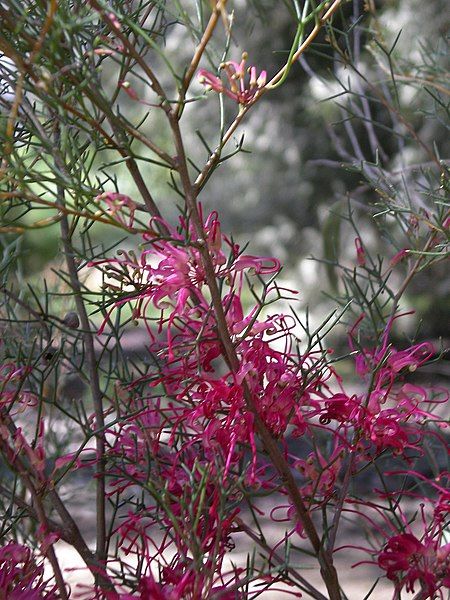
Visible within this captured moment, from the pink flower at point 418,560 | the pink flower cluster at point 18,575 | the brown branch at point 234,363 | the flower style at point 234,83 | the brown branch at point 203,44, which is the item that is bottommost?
the pink flower at point 418,560

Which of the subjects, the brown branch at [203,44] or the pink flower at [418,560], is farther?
the pink flower at [418,560]

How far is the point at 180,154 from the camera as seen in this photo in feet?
1.31

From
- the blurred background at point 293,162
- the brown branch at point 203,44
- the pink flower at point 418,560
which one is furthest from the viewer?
the blurred background at point 293,162

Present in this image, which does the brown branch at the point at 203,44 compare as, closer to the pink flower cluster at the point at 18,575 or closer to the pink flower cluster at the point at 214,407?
the pink flower cluster at the point at 214,407

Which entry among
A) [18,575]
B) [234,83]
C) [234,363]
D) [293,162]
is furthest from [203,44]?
[293,162]

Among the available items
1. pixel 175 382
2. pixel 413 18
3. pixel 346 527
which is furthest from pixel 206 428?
pixel 413 18

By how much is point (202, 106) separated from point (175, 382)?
2821mm

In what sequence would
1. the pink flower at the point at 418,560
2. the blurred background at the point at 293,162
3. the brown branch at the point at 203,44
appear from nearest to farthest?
1. the brown branch at the point at 203,44
2. the pink flower at the point at 418,560
3. the blurred background at the point at 293,162

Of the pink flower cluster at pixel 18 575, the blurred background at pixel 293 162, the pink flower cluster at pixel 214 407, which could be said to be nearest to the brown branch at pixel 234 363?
the pink flower cluster at pixel 214 407

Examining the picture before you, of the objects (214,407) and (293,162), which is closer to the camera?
(214,407)

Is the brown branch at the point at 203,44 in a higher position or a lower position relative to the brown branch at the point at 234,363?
higher

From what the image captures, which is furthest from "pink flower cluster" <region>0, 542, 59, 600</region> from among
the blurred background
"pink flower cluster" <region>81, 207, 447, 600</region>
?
the blurred background

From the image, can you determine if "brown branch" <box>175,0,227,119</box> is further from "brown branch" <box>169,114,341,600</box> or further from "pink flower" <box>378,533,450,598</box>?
"pink flower" <box>378,533,450,598</box>

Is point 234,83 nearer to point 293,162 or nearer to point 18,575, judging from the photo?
point 18,575
